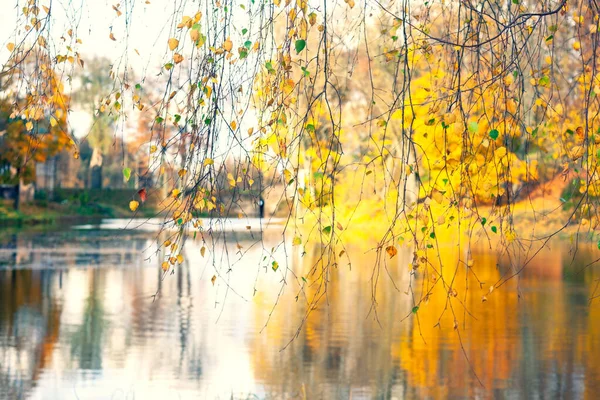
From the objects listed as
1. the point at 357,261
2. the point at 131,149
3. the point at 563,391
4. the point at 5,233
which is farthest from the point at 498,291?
the point at 131,149

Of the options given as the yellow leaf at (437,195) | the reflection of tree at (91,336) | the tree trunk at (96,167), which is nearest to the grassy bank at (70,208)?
the tree trunk at (96,167)

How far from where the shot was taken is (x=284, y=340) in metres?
11.4

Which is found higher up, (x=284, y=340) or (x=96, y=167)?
(x=96, y=167)

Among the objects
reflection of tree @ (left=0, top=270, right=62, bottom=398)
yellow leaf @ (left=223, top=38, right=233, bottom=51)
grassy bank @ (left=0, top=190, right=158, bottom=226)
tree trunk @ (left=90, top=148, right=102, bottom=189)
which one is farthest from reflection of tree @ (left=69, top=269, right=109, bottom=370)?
tree trunk @ (left=90, top=148, right=102, bottom=189)

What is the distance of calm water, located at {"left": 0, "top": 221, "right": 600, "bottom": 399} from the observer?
8.52 m

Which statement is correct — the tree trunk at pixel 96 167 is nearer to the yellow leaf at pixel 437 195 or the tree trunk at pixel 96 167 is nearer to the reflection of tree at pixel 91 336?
the reflection of tree at pixel 91 336

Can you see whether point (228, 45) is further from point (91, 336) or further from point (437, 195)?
point (91, 336)

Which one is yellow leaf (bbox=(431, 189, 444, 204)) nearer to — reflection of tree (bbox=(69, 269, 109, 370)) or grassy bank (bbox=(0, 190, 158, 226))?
reflection of tree (bbox=(69, 269, 109, 370))

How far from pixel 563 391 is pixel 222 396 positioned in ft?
9.33

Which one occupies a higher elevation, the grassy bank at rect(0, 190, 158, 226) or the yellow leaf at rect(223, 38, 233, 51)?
the yellow leaf at rect(223, 38, 233, 51)

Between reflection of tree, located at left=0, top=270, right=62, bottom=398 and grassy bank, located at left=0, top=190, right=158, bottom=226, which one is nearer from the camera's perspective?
reflection of tree, located at left=0, top=270, right=62, bottom=398

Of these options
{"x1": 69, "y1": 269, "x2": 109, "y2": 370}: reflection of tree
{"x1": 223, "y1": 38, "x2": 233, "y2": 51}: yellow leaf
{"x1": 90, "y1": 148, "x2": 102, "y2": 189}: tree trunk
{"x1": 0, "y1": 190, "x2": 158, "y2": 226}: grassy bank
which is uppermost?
{"x1": 90, "y1": 148, "x2": 102, "y2": 189}: tree trunk

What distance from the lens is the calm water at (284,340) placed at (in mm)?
8523

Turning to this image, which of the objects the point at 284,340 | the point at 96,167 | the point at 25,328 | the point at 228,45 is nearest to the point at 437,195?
the point at 228,45
